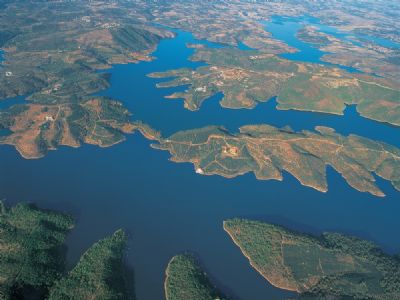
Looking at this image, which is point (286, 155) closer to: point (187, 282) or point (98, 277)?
point (187, 282)

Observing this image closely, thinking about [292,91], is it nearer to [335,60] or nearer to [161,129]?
[161,129]

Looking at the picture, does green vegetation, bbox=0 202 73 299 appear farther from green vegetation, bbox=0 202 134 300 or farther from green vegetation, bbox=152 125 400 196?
green vegetation, bbox=152 125 400 196

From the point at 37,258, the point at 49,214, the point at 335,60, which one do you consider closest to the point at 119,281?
the point at 37,258

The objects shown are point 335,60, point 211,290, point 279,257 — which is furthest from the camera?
point 335,60

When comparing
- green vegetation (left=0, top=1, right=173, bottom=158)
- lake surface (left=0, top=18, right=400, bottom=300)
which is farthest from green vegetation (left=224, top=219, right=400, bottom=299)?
green vegetation (left=0, top=1, right=173, bottom=158)

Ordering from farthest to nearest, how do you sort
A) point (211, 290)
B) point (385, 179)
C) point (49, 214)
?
point (385, 179) → point (49, 214) → point (211, 290)

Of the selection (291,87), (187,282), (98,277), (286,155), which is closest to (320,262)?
(187,282)
